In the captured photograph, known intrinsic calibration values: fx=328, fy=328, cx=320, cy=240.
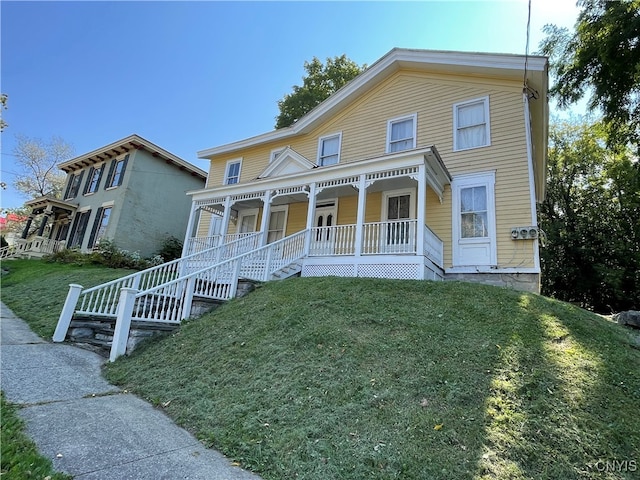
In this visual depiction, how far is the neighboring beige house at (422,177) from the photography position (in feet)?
28.0

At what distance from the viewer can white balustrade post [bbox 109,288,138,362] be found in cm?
558

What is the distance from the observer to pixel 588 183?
65.3 feet

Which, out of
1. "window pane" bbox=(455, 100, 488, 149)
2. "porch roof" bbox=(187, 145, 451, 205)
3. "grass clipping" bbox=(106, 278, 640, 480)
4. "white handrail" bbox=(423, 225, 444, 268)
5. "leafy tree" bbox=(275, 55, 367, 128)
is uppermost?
"leafy tree" bbox=(275, 55, 367, 128)

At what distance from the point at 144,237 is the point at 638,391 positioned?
2001cm

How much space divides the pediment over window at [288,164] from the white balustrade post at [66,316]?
731cm

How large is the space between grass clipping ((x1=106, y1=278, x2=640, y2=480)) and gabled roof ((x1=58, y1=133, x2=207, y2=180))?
1599cm

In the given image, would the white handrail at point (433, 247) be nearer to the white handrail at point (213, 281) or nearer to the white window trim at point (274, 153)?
the white handrail at point (213, 281)

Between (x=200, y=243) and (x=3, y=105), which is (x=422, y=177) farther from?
(x=3, y=105)

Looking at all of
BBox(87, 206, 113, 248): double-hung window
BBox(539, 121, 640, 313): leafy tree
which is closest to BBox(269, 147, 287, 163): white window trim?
BBox(87, 206, 113, 248): double-hung window

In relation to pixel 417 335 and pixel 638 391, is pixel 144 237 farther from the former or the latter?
pixel 638 391

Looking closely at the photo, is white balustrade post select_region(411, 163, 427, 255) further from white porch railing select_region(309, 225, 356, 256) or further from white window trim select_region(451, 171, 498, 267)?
white porch railing select_region(309, 225, 356, 256)

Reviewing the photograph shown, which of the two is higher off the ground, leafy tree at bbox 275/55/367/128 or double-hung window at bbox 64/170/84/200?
leafy tree at bbox 275/55/367/128

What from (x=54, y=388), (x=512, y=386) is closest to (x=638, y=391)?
(x=512, y=386)

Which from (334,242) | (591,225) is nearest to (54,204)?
(334,242)
